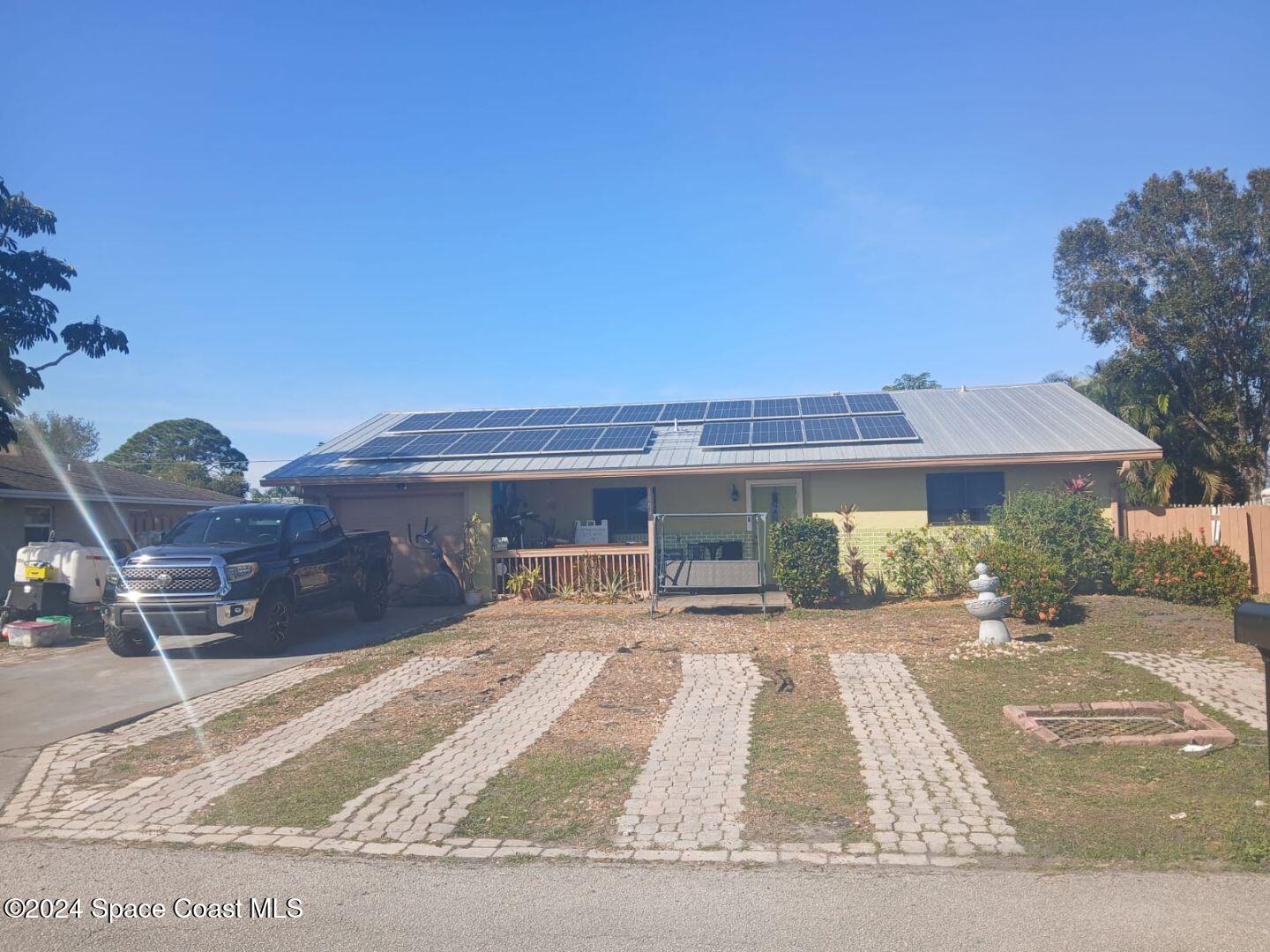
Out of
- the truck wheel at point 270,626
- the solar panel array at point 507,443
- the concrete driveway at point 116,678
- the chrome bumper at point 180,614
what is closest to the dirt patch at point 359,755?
the concrete driveway at point 116,678

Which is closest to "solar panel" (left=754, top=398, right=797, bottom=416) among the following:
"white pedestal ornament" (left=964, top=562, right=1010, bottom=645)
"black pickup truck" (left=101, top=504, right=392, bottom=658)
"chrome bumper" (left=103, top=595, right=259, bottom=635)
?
"white pedestal ornament" (left=964, top=562, right=1010, bottom=645)

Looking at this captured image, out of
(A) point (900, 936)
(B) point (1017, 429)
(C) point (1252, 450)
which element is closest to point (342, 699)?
(A) point (900, 936)

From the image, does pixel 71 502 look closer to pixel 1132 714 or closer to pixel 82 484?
pixel 82 484

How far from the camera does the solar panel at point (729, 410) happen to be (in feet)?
64.8

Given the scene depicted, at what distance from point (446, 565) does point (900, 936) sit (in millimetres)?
14277

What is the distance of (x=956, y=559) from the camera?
15.2m

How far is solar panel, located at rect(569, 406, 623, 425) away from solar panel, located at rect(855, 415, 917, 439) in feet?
18.1

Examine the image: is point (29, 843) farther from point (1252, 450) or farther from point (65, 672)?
point (1252, 450)

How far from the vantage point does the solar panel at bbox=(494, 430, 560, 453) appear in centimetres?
1822

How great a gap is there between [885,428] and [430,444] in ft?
30.4

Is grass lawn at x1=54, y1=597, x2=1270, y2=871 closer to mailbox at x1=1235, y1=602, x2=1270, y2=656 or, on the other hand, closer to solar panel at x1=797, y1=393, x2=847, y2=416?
mailbox at x1=1235, y1=602, x2=1270, y2=656

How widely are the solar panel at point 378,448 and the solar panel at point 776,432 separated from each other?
7.39m

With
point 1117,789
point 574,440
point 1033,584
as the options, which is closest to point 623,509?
point 574,440

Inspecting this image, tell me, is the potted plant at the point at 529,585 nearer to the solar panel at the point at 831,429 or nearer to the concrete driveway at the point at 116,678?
the concrete driveway at the point at 116,678
